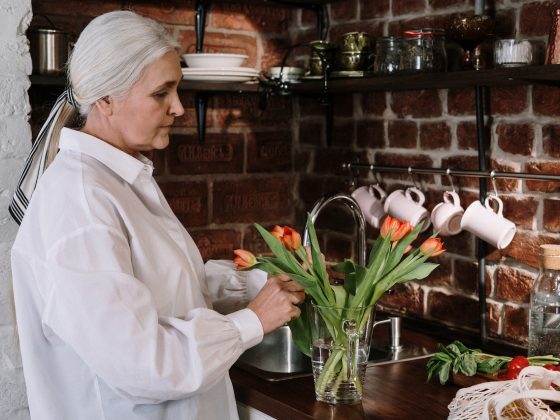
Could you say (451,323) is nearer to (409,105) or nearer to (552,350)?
(552,350)

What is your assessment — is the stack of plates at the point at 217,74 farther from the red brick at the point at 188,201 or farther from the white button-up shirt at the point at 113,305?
the white button-up shirt at the point at 113,305

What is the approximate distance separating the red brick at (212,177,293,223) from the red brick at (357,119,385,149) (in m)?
0.35

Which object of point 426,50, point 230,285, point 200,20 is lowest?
point 230,285

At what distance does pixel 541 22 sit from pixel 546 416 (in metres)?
0.97

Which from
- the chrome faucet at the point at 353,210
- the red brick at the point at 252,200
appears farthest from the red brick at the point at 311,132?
the chrome faucet at the point at 353,210

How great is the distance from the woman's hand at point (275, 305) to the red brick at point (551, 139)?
706 millimetres

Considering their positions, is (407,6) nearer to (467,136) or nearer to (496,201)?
(467,136)

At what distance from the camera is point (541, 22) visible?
1.97m

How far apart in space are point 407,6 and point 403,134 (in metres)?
0.35

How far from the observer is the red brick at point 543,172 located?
6.48 feet

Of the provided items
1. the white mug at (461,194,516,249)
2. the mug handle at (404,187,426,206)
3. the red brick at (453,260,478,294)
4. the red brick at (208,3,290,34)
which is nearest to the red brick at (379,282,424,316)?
the red brick at (453,260,478,294)

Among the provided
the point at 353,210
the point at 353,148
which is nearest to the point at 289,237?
the point at 353,210

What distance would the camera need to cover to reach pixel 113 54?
1.59 meters

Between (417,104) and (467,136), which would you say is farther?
(417,104)
